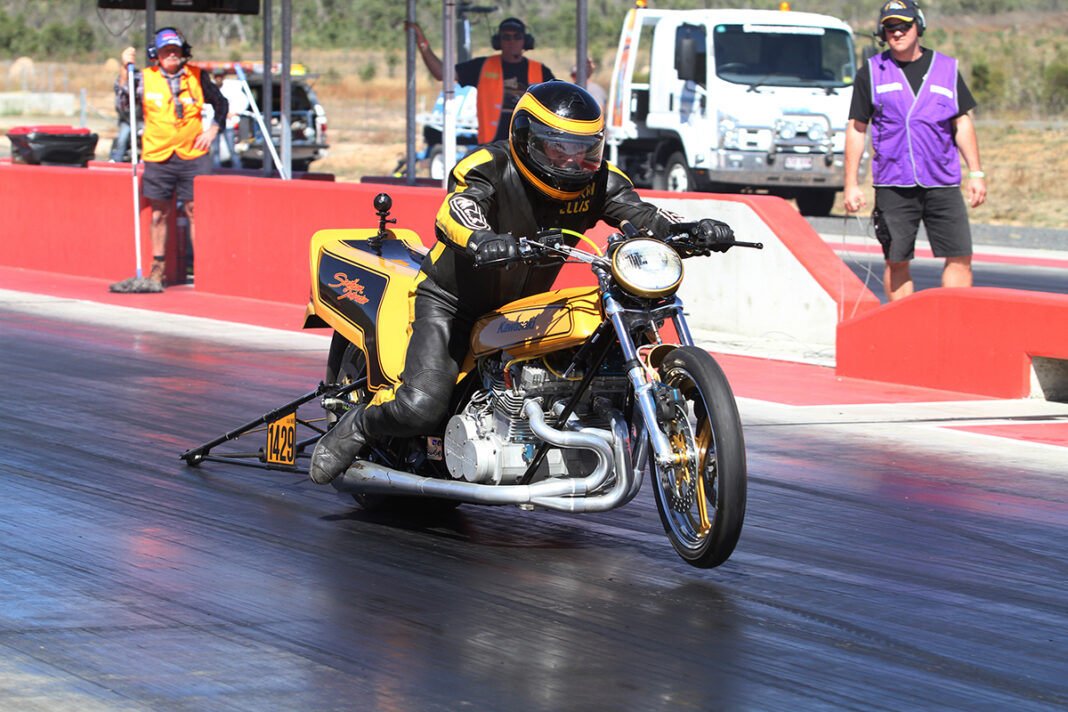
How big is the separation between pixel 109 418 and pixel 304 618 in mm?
4039

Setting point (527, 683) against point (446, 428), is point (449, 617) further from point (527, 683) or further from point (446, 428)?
point (446, 428)

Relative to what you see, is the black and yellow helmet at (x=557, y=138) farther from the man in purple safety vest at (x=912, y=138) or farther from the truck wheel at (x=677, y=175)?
the truck wheel at (x=677, y=175)

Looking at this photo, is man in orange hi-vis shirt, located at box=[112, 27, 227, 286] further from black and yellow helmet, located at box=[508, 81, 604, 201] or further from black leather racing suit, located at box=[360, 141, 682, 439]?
black and yellow helmet, located at box=[508, 81, 604, 201]

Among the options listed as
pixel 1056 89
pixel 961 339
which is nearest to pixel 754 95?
pixel 961 339

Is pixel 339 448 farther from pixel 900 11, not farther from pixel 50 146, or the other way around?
pixel 50 146

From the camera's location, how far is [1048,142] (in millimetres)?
34844

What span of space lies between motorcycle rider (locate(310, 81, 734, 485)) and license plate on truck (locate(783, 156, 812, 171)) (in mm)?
16880

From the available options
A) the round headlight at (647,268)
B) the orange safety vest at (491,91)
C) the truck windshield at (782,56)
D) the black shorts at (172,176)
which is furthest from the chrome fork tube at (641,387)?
the truck windshield at (782,56)

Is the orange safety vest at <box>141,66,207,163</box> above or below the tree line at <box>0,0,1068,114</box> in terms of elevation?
below

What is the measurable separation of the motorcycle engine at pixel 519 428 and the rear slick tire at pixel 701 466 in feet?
1.02

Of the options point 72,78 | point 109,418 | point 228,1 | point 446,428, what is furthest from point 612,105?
point 72,78

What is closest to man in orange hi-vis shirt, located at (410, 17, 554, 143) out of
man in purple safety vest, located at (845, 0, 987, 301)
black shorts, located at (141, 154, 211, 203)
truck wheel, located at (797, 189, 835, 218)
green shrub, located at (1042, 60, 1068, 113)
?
black shorts, located at (141, 154, 211, 203)

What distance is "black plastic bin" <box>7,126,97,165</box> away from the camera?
20750 mm

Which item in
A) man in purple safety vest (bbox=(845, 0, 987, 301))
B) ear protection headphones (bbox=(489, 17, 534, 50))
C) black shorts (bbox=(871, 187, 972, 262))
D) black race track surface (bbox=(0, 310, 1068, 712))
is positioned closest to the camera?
black race track surface (bbox=(0, 310, 1068, 712))
